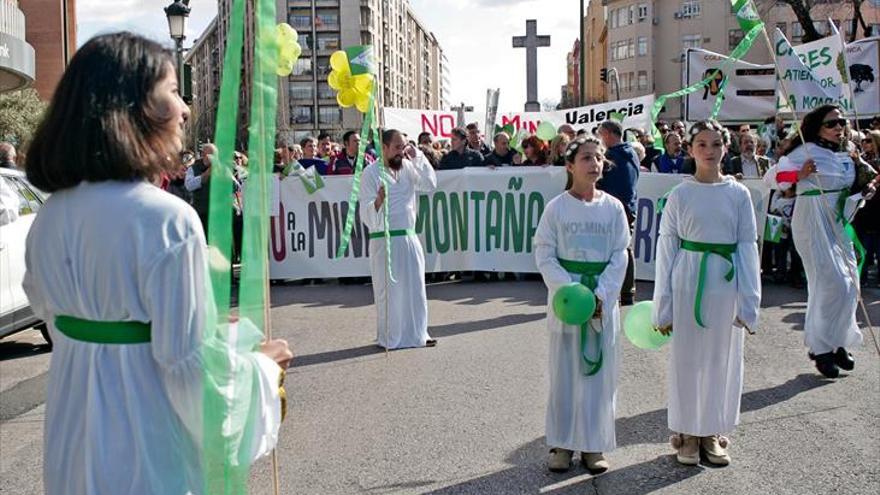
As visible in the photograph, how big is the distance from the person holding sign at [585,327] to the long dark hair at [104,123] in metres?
3.13

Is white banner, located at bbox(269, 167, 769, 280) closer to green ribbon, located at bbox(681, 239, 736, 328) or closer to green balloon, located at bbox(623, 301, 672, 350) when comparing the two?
green balloon, located at bbox(623, 301, 672, 350)

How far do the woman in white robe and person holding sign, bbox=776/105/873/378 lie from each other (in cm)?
614

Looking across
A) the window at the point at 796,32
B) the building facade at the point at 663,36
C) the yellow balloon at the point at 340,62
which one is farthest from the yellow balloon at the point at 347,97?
the window at the point at 796,32

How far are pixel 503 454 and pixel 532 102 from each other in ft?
64.3

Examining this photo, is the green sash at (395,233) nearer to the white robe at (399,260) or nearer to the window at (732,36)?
the white robe at (399,260)

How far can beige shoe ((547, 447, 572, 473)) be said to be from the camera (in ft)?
17.1

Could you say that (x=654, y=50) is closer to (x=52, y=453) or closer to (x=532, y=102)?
(x=532, y=102)

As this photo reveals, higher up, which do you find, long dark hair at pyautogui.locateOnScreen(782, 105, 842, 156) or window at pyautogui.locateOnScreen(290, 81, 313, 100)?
window at pyautogui.locateOnScreen(290, 81, 313, 100)

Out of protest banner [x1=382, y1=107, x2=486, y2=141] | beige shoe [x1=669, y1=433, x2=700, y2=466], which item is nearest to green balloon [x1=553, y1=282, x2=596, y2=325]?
beige shoe [x1=669, y1=433, x2=700, y2=466]

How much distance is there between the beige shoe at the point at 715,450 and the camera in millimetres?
5301

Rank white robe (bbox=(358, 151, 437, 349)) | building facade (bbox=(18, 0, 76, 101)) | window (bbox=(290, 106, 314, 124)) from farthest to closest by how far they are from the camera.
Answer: window (bbox=(290, 106, 314, 124)) → building facade (bbox=(18, 0, 76, 101)) → white robe (bbox=(358, 151, 437, 349))

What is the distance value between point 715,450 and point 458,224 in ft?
27.5

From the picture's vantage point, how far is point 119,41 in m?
2.43

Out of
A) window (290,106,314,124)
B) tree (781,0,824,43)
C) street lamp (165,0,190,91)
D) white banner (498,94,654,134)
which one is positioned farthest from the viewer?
window (290,106,314,124)
